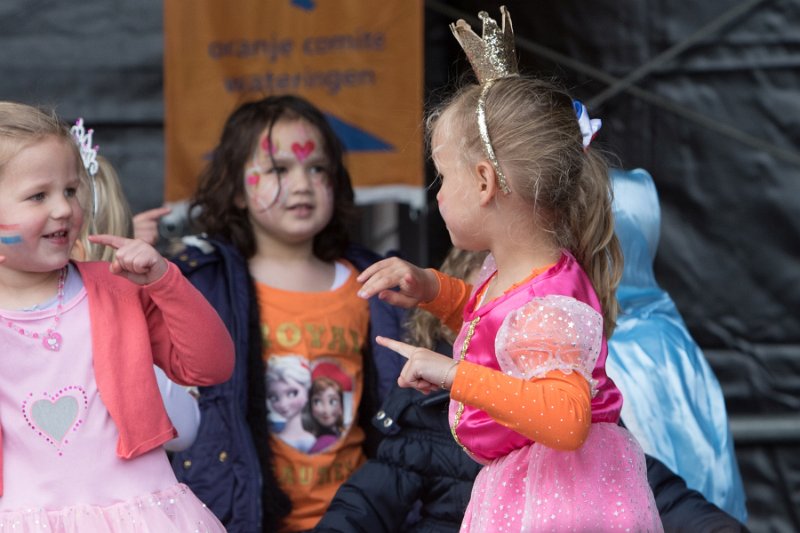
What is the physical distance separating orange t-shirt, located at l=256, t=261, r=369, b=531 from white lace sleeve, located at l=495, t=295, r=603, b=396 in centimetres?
121

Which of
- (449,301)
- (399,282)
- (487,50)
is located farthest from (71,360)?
(487,50)

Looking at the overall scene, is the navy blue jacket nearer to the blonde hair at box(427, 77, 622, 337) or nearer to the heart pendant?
the heart pendant

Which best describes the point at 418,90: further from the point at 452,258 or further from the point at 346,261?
the point at 452,258

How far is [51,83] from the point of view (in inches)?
165

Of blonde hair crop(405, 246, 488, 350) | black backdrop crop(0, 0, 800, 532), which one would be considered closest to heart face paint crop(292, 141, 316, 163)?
blonde hair crop(405, 246, 488, 350)

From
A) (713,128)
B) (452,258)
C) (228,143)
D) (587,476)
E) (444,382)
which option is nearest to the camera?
(444,382)

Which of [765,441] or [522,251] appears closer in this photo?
[522,251]

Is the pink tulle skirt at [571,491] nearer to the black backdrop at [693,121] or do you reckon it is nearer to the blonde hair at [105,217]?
the blonde hair at [105,217]

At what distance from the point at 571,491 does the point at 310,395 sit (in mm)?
1199

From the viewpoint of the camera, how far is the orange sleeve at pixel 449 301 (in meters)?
Result: 2.32

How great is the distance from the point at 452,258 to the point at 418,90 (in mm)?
1260

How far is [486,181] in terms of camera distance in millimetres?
2025

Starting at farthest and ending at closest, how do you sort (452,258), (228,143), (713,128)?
(713,128)
(228,143)
(452,258)

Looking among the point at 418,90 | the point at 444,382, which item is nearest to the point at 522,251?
the point at 444,382
